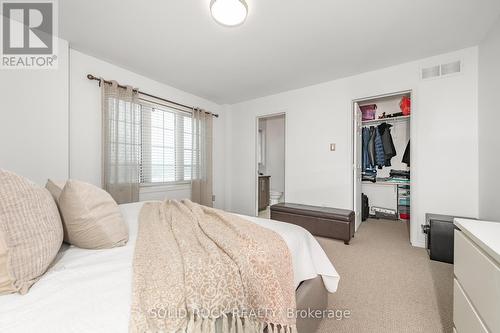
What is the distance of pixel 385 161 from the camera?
392 centimetres

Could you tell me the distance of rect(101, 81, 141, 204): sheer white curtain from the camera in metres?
2.52

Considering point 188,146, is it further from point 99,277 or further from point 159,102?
point 99,277

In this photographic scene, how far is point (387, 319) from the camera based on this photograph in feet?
4.40

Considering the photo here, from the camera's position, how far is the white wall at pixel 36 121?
1.87 metres

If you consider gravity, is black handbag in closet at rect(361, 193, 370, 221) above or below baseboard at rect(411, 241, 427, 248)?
above

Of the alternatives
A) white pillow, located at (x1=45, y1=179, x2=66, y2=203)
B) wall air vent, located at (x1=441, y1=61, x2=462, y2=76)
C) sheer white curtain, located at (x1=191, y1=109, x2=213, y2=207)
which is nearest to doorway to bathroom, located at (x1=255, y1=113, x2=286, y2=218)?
sheer white curtain, located at (x1=191, y1=109, x2=213, y2=207)

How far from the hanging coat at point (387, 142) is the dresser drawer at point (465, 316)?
3381 millimetres

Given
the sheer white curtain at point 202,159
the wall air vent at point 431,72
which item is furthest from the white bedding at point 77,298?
the wall air vent at point 431,72

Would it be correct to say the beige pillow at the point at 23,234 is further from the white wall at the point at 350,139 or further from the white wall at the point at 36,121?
the white wall at the point at 350,139

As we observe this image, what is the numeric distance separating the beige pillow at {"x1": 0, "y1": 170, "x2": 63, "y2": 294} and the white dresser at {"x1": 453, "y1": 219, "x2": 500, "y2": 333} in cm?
161

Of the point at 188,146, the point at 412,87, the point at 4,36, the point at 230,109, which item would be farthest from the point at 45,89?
the point at 412,87

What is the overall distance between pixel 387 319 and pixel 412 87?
8.90 feet

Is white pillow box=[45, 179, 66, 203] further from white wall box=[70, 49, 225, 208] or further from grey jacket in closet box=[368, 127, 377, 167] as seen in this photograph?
grey jacket in closet box=[368, 127, 377, 167]

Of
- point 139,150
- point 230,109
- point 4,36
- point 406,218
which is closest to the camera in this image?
point 4,36
